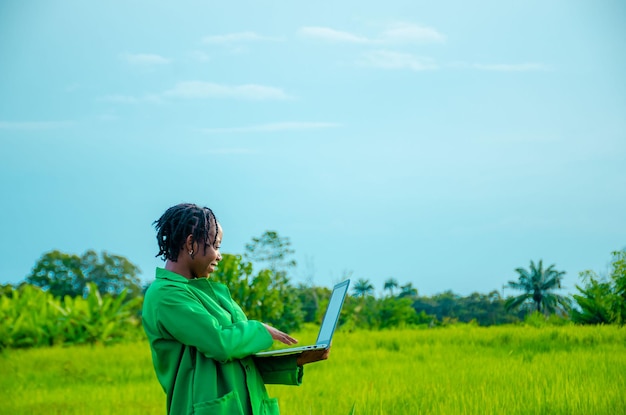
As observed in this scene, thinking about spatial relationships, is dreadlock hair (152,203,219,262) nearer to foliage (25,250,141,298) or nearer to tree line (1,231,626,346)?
tree line (1,231,626,346)

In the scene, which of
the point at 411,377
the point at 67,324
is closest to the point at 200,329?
the point at 411,377

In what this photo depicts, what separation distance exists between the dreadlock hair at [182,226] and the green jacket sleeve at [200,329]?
0.19 m

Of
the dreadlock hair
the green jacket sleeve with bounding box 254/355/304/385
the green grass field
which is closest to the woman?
the dreadlock hair

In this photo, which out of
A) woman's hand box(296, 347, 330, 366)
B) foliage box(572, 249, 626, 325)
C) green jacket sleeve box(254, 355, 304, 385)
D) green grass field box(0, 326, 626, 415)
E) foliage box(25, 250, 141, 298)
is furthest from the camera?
foliage box(25, 250, 141, 298)

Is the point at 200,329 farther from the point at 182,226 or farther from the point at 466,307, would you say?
the point at 466,307

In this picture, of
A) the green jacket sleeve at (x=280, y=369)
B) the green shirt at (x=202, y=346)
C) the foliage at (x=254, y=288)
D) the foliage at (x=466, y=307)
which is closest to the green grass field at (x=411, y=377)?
the foliage at (x=254, y=288)

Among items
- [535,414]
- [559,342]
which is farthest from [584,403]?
[559,342]

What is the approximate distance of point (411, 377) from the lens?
6.54 metres

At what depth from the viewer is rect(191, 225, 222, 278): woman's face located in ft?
8.78

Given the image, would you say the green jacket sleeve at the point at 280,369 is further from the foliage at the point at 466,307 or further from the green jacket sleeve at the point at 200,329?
the foliage at the point at 466,307

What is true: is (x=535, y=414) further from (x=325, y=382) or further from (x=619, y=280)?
(x=619, y=280)

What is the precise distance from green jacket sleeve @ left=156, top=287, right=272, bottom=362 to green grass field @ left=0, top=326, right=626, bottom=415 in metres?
2.79

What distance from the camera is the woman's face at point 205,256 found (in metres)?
2.68

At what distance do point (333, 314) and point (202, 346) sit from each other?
525 mm
